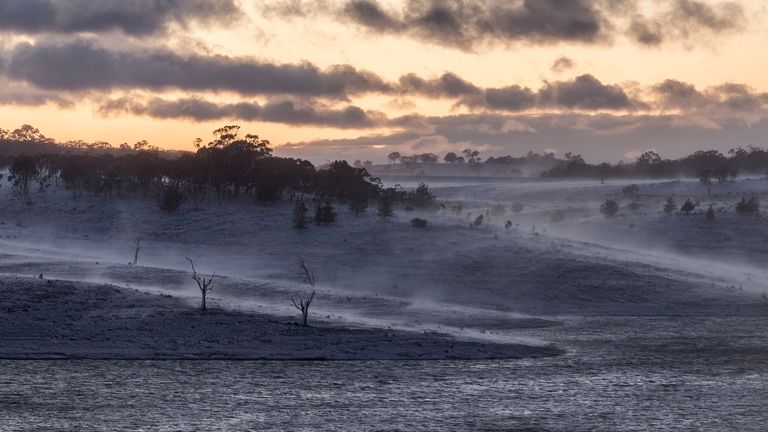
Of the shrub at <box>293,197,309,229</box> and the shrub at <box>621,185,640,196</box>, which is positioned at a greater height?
the shrub at <box>621,185,640,196</box>

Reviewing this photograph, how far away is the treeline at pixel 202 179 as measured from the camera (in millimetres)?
90250

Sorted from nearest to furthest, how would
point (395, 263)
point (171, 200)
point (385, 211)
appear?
point (395, 263) → point (385, 211) → point (171, 200)

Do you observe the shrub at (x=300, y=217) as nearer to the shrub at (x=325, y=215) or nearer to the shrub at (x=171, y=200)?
the shrub at (x=325, y=215)

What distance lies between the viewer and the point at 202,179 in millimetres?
90500

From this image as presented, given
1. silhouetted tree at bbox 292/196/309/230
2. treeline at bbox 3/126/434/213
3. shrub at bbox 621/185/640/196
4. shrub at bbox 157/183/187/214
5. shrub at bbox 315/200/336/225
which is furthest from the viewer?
shrub at bbox 621/185/640/196

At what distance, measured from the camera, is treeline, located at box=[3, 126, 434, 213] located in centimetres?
9025

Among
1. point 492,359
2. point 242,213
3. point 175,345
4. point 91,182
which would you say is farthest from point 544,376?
point 91,182

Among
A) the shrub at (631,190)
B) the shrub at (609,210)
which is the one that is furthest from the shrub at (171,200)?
the shrub at (631,190)

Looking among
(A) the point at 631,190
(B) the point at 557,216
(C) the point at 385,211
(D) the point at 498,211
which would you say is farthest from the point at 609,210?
(A) the point at 631,190

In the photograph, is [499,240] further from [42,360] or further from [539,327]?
[42,360]

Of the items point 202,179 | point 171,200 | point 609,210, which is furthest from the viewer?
point 609,210

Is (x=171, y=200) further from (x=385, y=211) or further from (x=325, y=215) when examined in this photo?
(x=385, y=211)

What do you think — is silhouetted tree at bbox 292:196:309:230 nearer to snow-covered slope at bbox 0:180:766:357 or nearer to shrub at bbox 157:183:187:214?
snow-covered slope at bbox 0:180:766:357

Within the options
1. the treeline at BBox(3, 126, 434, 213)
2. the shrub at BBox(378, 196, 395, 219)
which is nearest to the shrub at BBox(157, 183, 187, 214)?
the treeline at BBox(3, 126, 434, 213)
